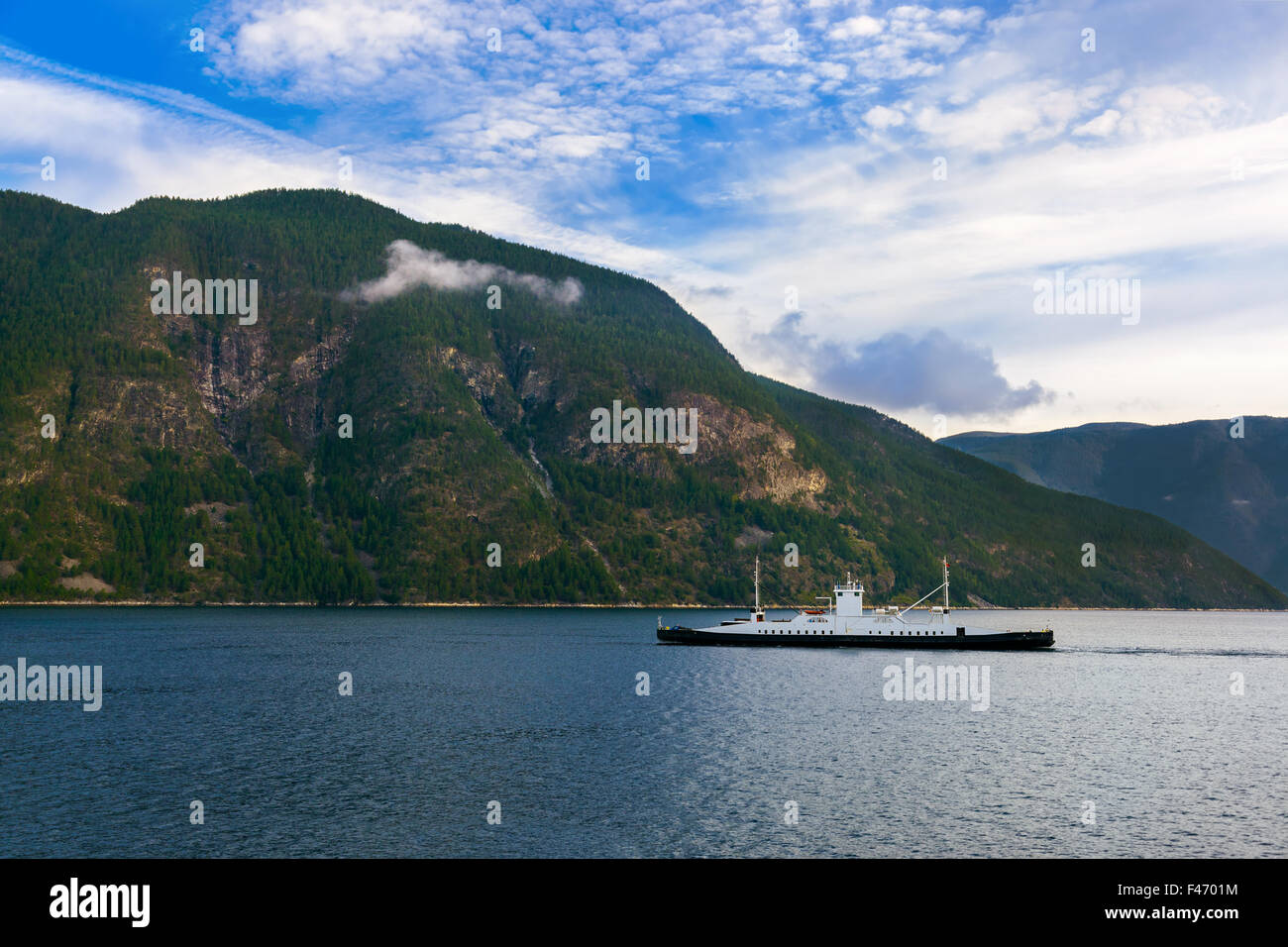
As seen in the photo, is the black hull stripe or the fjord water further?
the black hull stripe

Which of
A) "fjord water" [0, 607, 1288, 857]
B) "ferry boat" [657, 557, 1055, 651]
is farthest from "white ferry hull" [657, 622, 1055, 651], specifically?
"fjord water" [0, 607, 1288, 857]

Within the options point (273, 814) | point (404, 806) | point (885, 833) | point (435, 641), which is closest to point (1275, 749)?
point (885, 833)

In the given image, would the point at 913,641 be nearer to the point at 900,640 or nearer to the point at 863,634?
the point at 900,640

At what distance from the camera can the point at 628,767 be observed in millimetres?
70938

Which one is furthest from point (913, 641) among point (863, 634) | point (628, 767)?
point (628, 767)

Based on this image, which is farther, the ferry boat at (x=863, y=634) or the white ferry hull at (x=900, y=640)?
the ferry boat at (x=863, y=634)

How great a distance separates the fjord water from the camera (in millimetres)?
52312

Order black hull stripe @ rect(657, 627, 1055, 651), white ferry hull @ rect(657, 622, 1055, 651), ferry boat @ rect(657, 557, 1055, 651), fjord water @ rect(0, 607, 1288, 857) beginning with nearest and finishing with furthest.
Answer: fjord water @ rect(0, 607, 1288, 857) → black hull stripe @ rect(657, 627, 1055, 651) → white ferry hull @ rect(657, 622, 1055, 651) → ferry boat @ rect(657, 557, 1055, 651)

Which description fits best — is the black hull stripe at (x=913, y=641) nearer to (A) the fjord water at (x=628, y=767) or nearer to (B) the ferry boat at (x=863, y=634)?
(B) the ferry boat at (x=863, y=634)

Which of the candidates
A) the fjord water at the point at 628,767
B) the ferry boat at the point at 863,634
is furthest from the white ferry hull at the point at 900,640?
the fjord water at the point at 628,767

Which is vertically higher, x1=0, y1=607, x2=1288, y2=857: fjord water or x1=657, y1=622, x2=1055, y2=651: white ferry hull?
x1=0, y1=607, x2=1288, y2=857: fjord water

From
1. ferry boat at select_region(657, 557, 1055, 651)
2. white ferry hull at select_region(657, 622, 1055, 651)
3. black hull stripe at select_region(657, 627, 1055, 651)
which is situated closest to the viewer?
black hull stripe at select_region(657, 627, 1055, 651)

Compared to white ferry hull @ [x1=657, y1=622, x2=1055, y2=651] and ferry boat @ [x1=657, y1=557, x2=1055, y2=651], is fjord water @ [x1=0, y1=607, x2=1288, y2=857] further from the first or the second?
ferry boat @ [x1=657, y1=557, x2=1055, y2=651]

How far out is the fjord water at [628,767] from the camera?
52.3 meters
